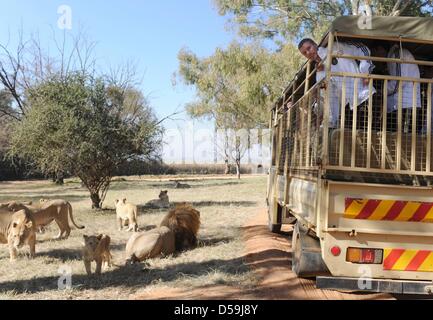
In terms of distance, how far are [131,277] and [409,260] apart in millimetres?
3897

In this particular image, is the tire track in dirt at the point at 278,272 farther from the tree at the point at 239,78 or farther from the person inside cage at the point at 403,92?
the tree at the point at 239,78

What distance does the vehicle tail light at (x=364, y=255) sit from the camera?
485 centimetres

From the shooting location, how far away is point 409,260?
16.0 feet

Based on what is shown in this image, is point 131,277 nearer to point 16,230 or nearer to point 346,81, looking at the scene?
point 16,230

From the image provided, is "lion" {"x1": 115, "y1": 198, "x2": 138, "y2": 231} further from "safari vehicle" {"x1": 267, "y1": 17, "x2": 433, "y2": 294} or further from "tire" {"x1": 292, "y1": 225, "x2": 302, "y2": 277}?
"safari vehicle" {"x1": 267, "y1": 17, "x2": 433, "y2": 294}

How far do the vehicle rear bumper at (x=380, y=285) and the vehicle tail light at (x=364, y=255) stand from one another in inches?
7.9

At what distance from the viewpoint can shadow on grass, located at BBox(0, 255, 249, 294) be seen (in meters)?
6.46

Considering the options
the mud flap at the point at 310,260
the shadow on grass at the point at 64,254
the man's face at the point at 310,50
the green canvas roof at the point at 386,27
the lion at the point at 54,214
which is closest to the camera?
the green canvas roof at the point at 386,27

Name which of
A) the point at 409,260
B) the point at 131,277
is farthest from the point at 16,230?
the point at 409,260

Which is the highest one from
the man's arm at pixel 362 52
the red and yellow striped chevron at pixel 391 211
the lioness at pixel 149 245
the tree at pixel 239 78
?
the tree at pixel 239 78

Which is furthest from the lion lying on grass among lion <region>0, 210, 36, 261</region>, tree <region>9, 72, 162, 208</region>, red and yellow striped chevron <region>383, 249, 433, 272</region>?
tree <region>9, 72, 162, 208</region>

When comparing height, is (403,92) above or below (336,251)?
above

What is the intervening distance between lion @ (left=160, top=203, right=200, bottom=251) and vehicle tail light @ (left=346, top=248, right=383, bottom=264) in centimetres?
456

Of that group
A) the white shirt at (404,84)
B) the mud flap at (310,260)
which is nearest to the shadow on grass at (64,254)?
the mud flap at (310,260)
